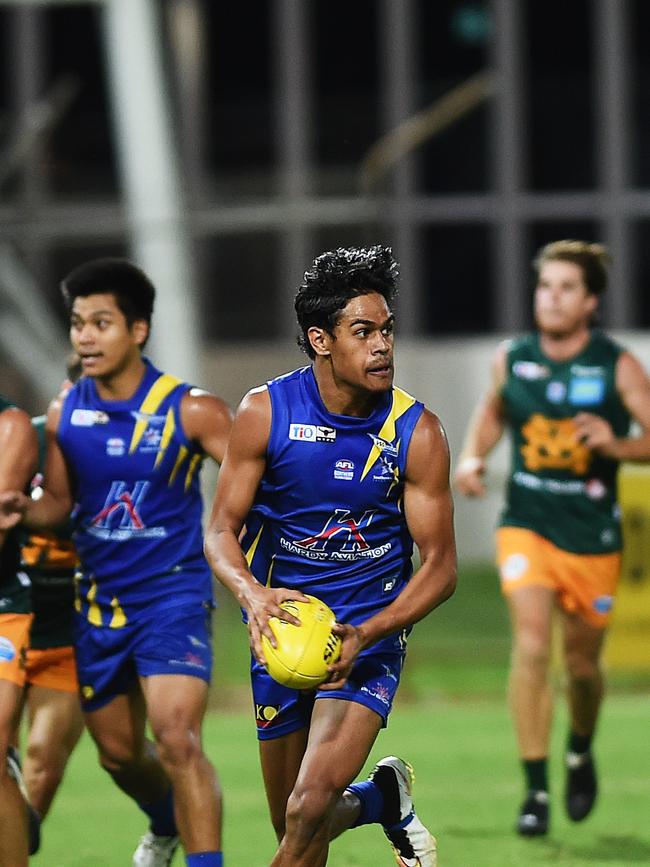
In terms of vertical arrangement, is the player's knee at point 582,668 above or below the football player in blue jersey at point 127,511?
below

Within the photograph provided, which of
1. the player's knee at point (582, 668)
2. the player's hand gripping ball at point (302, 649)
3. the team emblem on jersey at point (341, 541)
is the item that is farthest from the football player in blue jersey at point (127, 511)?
the player's knee at point (582, 668)

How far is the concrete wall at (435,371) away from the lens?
19.9 meters

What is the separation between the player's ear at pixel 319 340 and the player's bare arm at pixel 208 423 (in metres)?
0.88

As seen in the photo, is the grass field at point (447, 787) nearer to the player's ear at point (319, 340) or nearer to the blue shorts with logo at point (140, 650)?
the blue shorts with logo at point (140, 650)

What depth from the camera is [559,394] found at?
26.3ft

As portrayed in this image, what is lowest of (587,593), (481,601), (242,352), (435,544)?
(481,601)

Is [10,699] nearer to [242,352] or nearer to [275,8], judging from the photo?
[242,352]

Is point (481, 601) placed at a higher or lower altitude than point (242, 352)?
lower

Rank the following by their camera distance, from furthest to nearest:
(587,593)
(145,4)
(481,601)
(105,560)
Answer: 1. (481,601)
2. (145,4)
3. (587,593)
4. (105,560)

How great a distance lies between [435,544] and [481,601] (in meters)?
12.0

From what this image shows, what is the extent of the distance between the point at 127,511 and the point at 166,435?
0.30 metres

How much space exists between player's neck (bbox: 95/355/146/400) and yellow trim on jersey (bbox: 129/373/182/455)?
0.06 metres

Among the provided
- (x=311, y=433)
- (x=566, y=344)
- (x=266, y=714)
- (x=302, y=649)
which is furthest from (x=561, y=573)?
(x=302, y=649)

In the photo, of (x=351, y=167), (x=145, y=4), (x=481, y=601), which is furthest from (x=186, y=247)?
(x=351, y=167)
